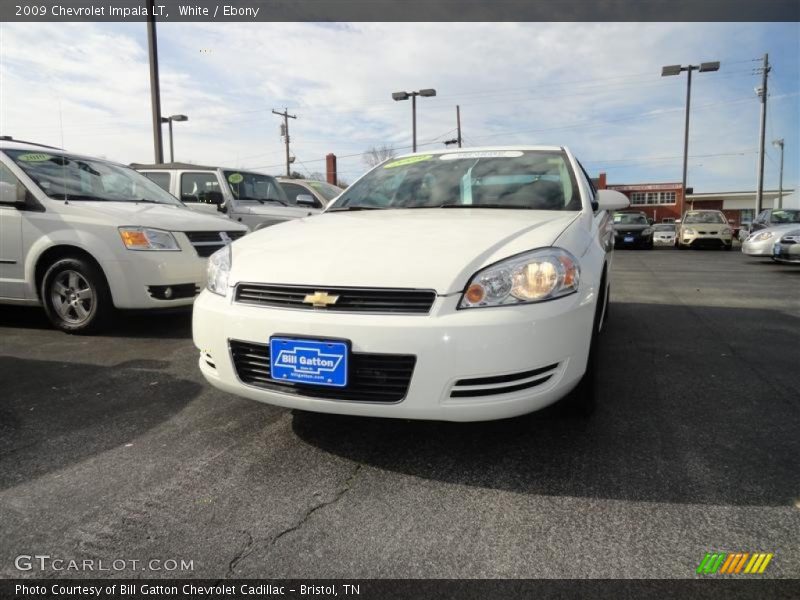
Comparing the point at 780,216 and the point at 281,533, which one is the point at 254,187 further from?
the point at 780,216

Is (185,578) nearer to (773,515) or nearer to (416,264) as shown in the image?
(416,264)

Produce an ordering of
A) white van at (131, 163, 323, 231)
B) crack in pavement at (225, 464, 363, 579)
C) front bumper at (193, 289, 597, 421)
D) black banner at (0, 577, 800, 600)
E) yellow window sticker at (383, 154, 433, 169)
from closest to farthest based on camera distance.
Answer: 1. black banner at (0, 577, 800, 600)
2. crack in pavement at (225, 464, 363, 579)
3. front bumper at (193, 289, 597, 421)
4. yellow window sticker at (383, 154, 433, 169)
5. white van at (131, 163, 323, 231)

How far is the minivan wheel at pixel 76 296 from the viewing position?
4.45 meters

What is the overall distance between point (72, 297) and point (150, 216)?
92 centimetres

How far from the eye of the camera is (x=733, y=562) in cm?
163

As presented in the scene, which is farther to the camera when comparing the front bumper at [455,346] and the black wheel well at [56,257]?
the black wheel well at [56,257]

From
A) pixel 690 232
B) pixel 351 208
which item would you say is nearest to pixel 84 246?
pixel 351 208

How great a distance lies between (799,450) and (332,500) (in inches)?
77.8

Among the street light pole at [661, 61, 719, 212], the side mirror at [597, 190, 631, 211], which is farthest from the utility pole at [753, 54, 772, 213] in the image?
the side mirror at [597, 190, 631, 211]

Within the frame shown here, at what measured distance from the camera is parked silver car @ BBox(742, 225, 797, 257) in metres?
10.9

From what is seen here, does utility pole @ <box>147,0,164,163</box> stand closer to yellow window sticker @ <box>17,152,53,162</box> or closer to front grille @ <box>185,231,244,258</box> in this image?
yellow window sticker @ <box>17,152,53,162</box>

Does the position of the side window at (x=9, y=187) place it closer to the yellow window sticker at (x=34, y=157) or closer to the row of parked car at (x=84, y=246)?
the row of parked car at (x=84, y=246)

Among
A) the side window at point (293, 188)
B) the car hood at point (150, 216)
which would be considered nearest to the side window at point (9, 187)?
the car hood at point (150, 216)

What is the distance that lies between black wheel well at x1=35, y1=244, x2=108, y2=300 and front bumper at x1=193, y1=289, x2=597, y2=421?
3053 mm
